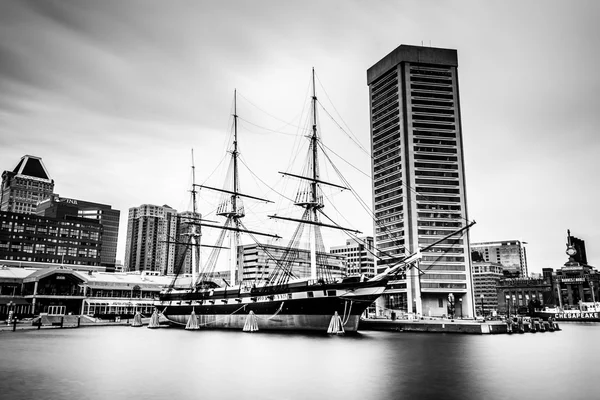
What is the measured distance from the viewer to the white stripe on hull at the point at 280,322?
183ft

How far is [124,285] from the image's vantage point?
101812 millimetres

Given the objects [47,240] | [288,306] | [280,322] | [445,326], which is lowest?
[445,326]

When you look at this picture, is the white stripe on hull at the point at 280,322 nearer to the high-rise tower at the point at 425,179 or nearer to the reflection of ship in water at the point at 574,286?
the high-rise tower at the point at 425,179

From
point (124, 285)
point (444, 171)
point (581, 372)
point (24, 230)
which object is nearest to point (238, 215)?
point (124, 285)

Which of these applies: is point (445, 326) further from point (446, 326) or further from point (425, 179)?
point (425, 179)

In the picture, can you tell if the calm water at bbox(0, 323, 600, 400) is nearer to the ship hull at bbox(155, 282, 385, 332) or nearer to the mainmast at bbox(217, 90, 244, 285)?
the ship hull at bbox(155, 282, 385, 332)

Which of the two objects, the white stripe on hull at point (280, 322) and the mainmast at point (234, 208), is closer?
Result: the white stripe on hull at point (280, 322)

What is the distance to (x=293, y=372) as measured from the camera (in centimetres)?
2556

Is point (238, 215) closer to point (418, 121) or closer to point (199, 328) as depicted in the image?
point (199, 328)

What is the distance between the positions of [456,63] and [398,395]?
13090 centimetres

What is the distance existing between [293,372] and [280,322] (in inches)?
1389

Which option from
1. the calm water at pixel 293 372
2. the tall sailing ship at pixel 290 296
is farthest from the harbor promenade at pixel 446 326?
the calm water at pixel 293 372

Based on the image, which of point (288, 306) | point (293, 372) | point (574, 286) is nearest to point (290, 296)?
point (288, 306)

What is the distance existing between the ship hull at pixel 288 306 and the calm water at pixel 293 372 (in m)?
13.4
